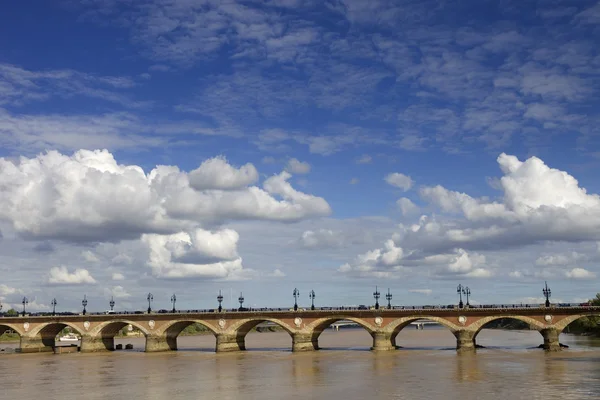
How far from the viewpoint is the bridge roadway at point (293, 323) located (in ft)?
251

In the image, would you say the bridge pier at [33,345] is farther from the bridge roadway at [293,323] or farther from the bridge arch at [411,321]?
the bridge arch at [411,321]

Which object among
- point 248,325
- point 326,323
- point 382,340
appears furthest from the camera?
point 248,325

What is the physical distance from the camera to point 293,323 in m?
87.6

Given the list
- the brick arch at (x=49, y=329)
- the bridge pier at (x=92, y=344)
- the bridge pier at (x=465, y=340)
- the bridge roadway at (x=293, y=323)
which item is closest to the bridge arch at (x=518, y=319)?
the bridge roadway at (x=293, y=323)

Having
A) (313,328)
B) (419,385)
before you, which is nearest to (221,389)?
(419,385)

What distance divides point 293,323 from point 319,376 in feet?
102

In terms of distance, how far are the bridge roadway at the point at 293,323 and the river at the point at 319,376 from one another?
11.4 feet

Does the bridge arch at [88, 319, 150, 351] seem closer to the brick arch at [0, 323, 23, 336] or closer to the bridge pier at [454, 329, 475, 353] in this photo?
the brick arch at [0, 323, 23, 336]

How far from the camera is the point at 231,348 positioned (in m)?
90.9

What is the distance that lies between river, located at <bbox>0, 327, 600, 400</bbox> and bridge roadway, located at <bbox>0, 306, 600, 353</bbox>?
3.48m

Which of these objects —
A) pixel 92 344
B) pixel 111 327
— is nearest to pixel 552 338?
pixel 111 327

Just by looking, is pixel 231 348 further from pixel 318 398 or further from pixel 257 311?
pixel 318 398

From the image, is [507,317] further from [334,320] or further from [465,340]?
[334,320]

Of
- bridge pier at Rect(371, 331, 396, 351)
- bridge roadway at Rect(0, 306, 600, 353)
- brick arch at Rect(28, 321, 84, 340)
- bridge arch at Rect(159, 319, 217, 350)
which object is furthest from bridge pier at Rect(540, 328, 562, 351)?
brick arch at Rect(28, 321, 84, 340)
